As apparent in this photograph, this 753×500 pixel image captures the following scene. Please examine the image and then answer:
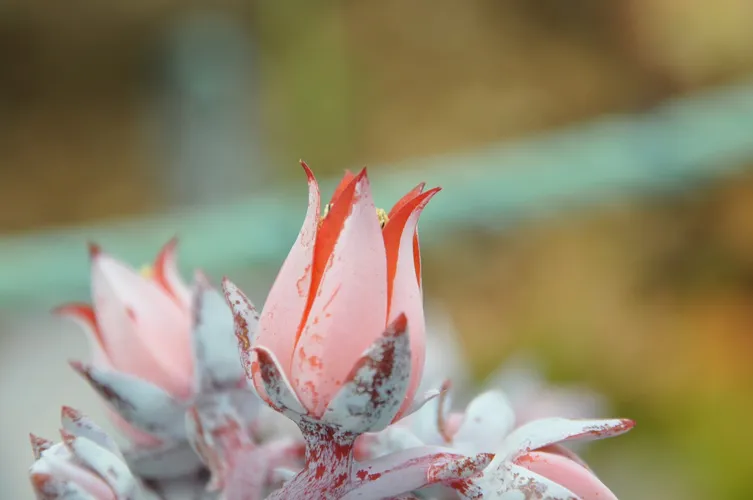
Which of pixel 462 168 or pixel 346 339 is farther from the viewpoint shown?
pixel 462 168

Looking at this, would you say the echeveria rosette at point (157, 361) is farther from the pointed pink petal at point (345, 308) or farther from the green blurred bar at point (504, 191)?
the green blurred bar at point (504, 191)

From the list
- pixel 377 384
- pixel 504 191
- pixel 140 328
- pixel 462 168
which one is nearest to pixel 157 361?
pixel 140 328

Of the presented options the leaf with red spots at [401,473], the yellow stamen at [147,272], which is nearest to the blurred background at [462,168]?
the yellow stamen at [147,272]

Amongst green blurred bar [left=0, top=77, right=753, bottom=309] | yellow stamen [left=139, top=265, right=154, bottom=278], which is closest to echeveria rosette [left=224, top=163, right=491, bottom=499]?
yellow stamen [left=139, top=265, right=154, bottom=278]

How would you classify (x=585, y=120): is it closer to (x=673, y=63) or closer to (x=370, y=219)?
(x=673, y=63)

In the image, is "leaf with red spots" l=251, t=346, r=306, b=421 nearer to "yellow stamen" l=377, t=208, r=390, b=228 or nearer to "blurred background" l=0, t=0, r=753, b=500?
"yellow stamen" l=377, t=208, r=390, b=228

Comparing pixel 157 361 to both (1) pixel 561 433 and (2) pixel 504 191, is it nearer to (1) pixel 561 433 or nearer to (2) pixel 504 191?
(1) pixel 561 433
